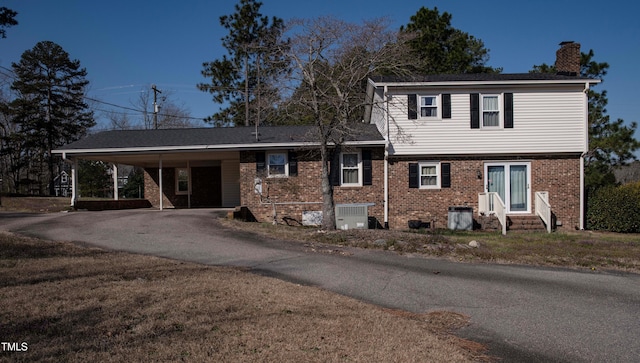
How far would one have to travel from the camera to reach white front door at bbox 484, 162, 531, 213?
61.5ft

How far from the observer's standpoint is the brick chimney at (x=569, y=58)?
20.1m

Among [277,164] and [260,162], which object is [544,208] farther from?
[260,162]

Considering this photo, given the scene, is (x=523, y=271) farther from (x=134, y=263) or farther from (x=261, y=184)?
(x=261, y=184)

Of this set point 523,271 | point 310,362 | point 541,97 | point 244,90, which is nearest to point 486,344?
point 310,362

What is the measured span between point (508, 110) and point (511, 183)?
9.23 ft

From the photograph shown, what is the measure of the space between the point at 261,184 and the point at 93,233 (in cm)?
693

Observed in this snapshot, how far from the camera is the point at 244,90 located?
3391cm

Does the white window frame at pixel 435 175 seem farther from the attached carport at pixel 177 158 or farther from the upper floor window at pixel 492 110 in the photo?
the attached carport at pixel 177 158

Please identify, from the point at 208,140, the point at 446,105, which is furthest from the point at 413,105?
the point at 208,140

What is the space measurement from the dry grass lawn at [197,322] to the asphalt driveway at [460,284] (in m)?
0.66

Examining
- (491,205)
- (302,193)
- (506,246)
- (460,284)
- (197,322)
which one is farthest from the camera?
(302,193)

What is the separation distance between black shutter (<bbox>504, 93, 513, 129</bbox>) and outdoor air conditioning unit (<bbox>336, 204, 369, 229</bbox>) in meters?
6.82

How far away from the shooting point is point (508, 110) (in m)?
18.6

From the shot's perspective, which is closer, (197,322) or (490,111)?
(197,322)
